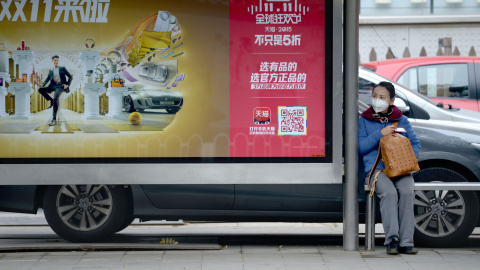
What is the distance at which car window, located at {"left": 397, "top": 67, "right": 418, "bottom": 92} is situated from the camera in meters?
13.2

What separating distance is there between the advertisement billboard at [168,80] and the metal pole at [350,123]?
0.18 m

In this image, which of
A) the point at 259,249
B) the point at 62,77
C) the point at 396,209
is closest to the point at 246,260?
the point at 259,249

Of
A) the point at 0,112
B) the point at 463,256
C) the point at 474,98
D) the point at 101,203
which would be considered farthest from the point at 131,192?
the point at 474,98

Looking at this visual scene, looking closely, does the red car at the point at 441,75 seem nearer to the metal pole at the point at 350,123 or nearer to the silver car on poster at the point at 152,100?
the metal pole at the point at 350,123

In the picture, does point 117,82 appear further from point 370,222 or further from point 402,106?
point 402,106

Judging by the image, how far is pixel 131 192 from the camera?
29.0 feet

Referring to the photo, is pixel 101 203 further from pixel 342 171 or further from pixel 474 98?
pixel 474 98

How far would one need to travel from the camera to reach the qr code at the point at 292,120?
324 inches

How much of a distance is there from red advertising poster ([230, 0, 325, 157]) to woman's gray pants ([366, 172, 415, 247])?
656 millimetres

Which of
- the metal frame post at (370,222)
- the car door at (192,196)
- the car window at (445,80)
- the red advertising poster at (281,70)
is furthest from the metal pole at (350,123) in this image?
the car window at (445,80)

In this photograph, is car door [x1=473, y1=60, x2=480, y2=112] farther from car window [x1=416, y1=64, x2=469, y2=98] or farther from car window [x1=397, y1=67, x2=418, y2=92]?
car window [x1=397, y1=67, x2=418, y2=92]

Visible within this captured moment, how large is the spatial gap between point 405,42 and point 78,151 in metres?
13.0

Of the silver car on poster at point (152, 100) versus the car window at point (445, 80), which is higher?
the car window at point (445, 80)

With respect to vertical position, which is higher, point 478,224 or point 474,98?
point 474,98
